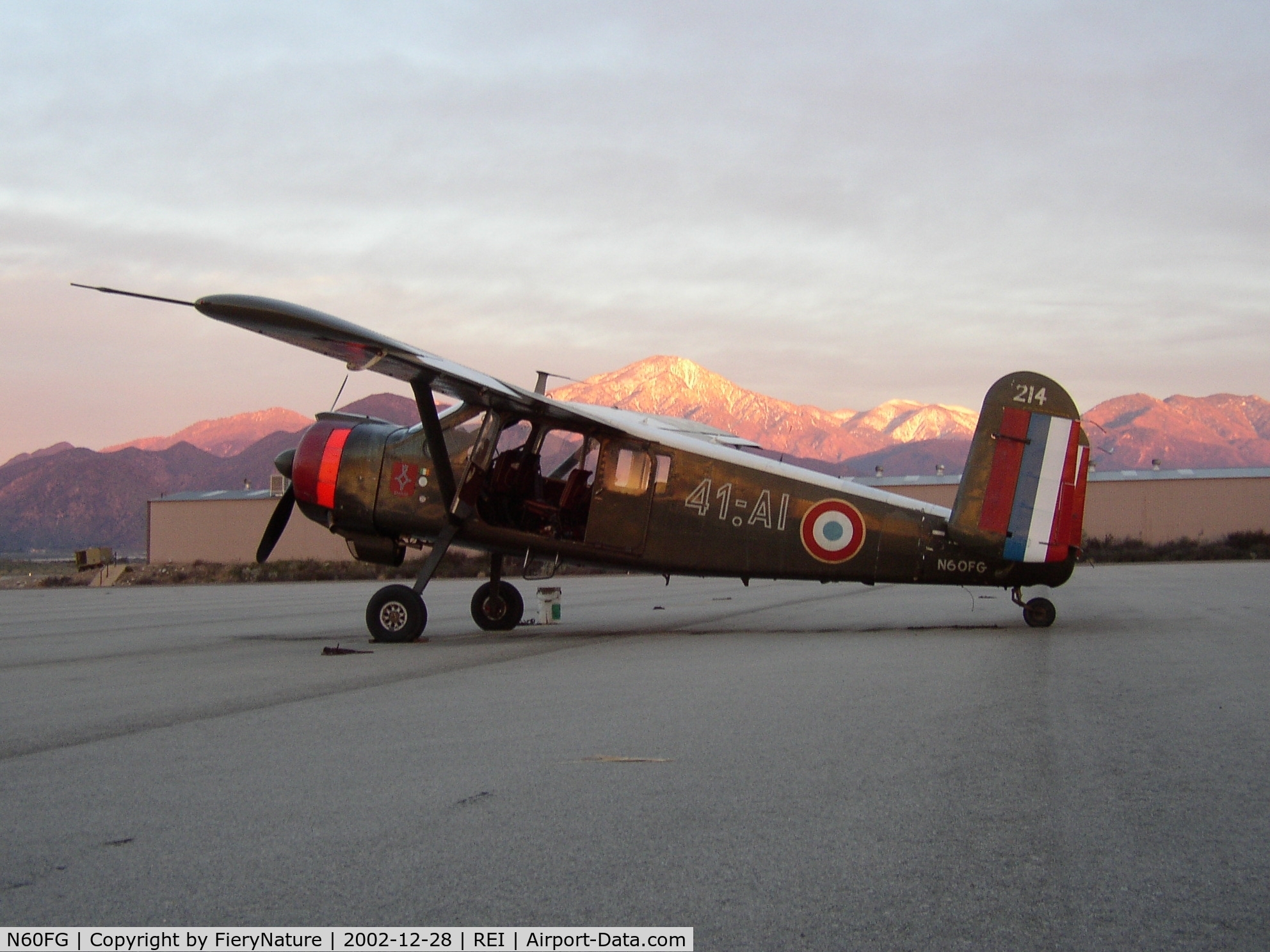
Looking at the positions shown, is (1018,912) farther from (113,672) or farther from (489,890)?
(113,672)

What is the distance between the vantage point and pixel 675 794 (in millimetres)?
4410

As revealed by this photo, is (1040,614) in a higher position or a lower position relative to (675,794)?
higher

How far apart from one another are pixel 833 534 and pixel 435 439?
4.67 meters

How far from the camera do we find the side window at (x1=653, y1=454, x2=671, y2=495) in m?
12.5

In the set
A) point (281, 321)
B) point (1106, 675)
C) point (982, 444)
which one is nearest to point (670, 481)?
point (982, 444)

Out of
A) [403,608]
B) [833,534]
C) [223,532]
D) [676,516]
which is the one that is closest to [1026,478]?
[833,534]

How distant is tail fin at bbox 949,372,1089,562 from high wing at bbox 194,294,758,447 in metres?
3.38

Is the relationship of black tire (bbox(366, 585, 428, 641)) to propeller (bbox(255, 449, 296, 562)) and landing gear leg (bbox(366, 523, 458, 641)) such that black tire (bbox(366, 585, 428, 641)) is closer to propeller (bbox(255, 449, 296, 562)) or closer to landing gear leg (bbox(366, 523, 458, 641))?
landing gear leg (bbox(366, 523, 458, 641))

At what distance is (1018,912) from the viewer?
302cm

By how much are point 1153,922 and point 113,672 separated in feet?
29.3

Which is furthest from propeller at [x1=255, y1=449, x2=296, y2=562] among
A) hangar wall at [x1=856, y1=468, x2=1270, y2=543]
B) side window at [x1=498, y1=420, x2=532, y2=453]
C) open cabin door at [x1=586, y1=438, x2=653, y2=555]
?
hangar wall at [x1=856, y1=468, x2=1270, y2=543]

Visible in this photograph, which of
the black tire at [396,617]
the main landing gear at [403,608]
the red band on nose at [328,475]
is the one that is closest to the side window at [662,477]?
the main landing gear at [403,608]

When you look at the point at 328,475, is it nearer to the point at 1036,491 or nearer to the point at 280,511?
the point at 280,511

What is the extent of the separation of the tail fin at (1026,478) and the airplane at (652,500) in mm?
16
